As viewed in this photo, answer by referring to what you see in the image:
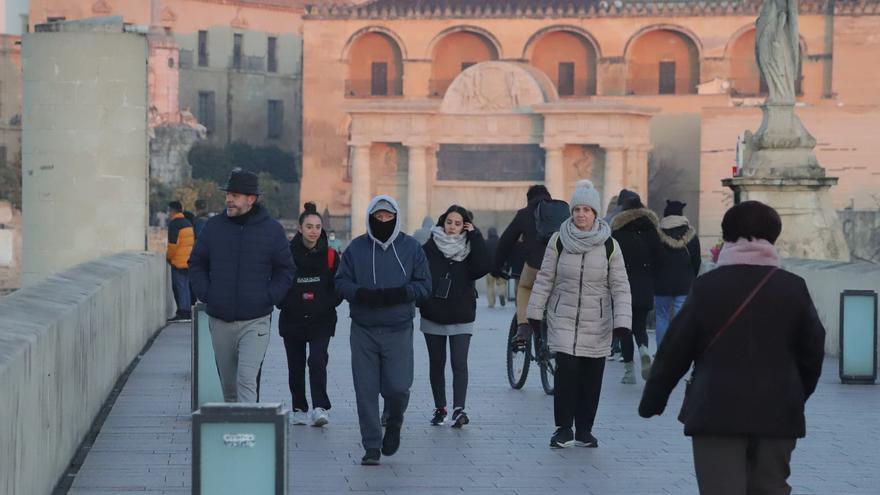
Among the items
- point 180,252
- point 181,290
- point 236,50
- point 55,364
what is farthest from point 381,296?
point 236,50

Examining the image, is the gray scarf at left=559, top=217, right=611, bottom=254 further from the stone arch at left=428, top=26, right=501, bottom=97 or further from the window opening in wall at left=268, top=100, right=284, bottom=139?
the window opening in wall at left=268, top=100, right=284, bottom=139

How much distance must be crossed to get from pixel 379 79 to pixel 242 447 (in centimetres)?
8227

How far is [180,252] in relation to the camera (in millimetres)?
23938

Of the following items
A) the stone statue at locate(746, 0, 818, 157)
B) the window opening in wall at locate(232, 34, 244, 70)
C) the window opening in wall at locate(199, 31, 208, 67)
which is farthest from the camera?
the window opening in wall at locate(232, 34, 244, 70)

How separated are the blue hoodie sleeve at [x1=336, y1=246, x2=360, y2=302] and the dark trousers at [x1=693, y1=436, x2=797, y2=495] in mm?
5001

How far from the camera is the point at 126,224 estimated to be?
913 inches

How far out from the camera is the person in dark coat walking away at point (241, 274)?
37.2 feet

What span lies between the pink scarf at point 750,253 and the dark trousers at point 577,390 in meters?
5.07

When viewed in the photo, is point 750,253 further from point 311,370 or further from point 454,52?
point 454,52

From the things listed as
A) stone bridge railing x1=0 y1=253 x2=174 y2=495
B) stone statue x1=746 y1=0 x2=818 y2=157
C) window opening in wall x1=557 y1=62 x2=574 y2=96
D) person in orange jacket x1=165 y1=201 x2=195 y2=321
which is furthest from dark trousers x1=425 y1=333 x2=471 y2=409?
window opening in wall x1=557 y1=62 x2=574 y2=96

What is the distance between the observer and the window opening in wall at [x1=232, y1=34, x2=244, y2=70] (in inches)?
3999

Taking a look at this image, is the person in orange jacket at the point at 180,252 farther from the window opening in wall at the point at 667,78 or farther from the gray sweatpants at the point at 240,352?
the window opening in wall at the point at 667,78

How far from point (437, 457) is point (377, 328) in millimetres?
924

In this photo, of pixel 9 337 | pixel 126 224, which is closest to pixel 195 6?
pixel 126 224
